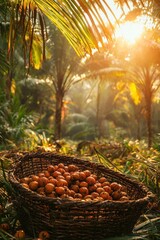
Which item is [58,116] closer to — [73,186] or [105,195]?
[73,186]

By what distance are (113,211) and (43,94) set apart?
2095 centimetres

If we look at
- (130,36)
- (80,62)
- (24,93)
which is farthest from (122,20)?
(24,93)

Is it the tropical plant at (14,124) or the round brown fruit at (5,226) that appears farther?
the tropical plant at (14,124)

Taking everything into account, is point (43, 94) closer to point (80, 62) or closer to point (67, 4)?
point (80, 62)

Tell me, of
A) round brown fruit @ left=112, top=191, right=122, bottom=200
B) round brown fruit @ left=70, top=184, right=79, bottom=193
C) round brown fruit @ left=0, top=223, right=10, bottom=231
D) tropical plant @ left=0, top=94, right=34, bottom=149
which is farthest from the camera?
tropical plant @ left=0, top=94, right=34, bottom=149

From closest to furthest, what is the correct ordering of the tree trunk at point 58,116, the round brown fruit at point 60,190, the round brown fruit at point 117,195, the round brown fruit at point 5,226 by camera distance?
the round brown fruit at point 5,226, the round brown fruit at point 60,190, the round brown fruit at point 117,195, the tree trunk at point 58,116

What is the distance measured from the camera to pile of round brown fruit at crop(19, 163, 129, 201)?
243 cm

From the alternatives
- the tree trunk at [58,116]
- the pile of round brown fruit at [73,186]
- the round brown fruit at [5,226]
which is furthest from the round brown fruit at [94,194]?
the tree trunk at [58,116]

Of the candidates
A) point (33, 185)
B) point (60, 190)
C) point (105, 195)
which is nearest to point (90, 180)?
point (105, 195)

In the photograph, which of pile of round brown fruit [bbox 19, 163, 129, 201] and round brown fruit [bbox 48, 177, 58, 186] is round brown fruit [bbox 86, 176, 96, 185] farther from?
round brown fruit [bbox 48, 177, 58, 186]

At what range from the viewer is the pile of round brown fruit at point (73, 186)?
95.6 inches

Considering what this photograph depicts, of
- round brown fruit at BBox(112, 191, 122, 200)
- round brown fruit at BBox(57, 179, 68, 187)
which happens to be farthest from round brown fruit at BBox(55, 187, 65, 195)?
round brown fruit at BBox(112, 191, 122, 200)

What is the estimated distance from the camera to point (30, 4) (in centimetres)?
270

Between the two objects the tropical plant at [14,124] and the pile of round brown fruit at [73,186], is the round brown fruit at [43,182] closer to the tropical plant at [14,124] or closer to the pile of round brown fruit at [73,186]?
the pile of round brown fruit at [73,186]
